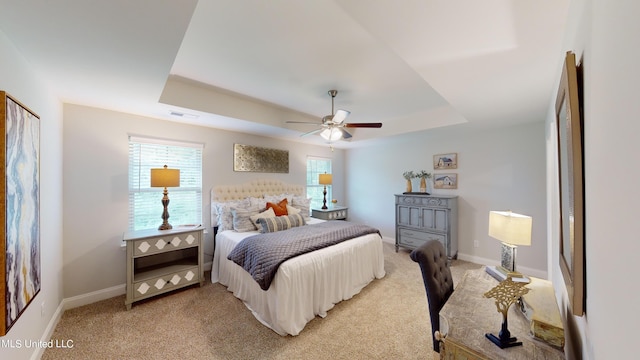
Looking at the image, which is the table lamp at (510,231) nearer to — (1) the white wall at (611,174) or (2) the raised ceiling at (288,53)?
(1) the white wall at (611,174)

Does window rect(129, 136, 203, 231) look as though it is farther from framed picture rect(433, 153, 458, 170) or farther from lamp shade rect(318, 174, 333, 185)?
framed picture rect(433, 153, 458, 170)

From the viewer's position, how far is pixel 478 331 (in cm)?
122

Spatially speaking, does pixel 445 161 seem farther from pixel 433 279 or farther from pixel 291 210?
pixel 433 279

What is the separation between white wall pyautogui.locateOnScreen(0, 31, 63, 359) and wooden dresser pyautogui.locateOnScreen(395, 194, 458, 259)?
4.71 meters

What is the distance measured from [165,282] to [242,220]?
115cm

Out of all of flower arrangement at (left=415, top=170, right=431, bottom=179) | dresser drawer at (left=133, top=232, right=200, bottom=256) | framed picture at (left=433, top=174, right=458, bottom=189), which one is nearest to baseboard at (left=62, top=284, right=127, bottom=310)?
dresser drawer at (left=133, top=232, right=200, bottom=256)

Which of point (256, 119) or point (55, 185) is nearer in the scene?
point (55, 185)

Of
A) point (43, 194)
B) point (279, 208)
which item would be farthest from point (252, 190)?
point (43, 194)

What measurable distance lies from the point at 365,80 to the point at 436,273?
84.7 inches

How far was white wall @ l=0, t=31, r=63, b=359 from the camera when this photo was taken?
4.92 feet

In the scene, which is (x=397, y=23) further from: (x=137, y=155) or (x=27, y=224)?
(x=137, y=155)

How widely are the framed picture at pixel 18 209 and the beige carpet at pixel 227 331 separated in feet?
2.44

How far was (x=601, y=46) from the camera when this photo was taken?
694 millimetres

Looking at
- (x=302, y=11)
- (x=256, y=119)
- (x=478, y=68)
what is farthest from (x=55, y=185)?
(x=478, y=68)
